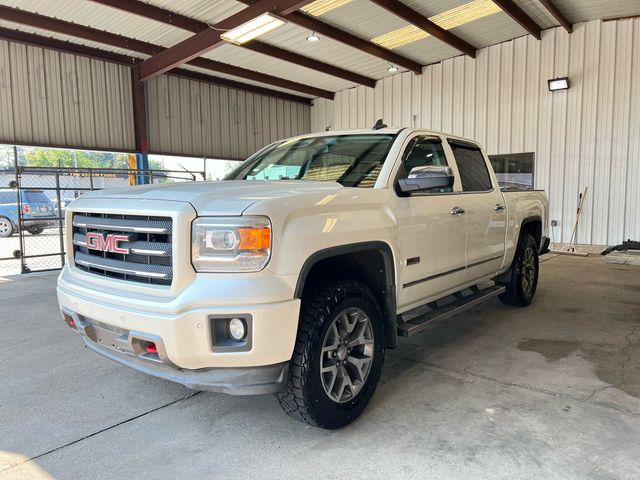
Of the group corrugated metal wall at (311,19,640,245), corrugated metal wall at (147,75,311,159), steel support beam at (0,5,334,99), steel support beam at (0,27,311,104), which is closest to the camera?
steel support beam at (0,5,334,99)

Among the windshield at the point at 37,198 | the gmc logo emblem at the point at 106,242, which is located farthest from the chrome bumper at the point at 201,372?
the windshield at the point at 37,198

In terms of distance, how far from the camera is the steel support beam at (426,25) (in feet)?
32.2

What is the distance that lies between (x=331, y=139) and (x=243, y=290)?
204 centimetres

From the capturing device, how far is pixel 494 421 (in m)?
2.80

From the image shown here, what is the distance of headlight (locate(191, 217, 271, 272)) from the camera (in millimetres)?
2223

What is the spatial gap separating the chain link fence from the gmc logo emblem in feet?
15.2

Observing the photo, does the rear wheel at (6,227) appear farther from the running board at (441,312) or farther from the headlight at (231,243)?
the headlight at (231,243)

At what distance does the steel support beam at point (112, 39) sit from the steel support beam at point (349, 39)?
144 inches

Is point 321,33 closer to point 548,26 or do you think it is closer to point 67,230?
point 548,26

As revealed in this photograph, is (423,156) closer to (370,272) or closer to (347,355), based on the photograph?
(370,272)

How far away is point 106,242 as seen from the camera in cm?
264

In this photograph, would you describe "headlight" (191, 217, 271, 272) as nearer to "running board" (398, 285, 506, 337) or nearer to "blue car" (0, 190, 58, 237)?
"running board" (398, 285, 506, 337)

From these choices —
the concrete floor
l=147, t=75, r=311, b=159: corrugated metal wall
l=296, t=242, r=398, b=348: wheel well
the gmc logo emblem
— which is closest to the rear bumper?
the concrete floor

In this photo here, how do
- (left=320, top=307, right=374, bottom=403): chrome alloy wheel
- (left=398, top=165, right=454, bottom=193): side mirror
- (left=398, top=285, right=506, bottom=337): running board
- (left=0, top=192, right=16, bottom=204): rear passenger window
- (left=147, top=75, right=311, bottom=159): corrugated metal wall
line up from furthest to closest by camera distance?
1. (left=0, top=192, right=16, bottom=204): rear passenger window
2. (left=147, top=75, right=311, bottom=159): corrugated metal wall
3. (left=398, top=285, right=506, bottom=337): running board
4. (left=398, top=165, right=454, bottom=193): side mirror
5. (left=320, top=307, right=374, bottom=403): chrome alloy wheel
